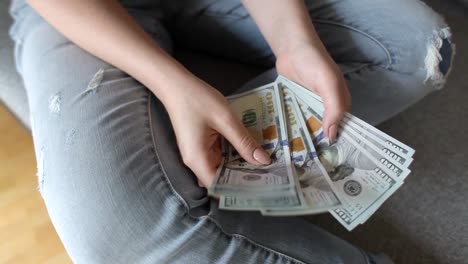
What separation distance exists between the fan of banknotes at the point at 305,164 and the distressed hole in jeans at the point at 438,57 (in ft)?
0.69

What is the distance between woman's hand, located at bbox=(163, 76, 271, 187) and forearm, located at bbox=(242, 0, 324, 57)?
20 centimetres

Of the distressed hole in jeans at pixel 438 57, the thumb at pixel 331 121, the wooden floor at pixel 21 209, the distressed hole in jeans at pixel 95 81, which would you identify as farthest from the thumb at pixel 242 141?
the wooden floor at pixel 21 209

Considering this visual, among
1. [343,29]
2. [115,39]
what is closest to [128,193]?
[115,39]

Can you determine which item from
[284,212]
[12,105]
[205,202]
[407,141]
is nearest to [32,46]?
[12,105]

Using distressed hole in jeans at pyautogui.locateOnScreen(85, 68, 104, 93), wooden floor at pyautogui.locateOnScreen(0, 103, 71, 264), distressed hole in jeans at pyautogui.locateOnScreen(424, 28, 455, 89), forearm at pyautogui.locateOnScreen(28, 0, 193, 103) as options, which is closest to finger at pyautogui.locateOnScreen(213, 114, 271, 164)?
forearm at pyautogui.locateOnScreen(28, 0, 193, 103)

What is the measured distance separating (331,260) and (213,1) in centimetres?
56

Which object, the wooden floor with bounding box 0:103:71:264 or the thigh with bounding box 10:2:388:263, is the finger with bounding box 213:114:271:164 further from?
the wooden floor with bounding box 0:103:71:264

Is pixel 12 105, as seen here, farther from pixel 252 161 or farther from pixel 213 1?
pixel 252 161

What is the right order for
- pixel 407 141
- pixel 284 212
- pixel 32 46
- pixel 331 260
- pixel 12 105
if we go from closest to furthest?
pixel 284 212, pixel 331 260, pixel 32 46, pixel 12 105, pixel 407 141

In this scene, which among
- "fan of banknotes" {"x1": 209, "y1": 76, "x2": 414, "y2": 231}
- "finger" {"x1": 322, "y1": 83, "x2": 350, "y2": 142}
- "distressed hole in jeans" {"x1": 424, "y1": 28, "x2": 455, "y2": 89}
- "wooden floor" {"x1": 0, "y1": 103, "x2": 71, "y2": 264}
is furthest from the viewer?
→ "wooden floor" {"x1": 0, "y1": 103, "x2": 71, "y2": 264}

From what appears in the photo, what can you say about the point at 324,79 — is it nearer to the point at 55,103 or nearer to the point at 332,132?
the point at 332,132

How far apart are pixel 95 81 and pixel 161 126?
13 cm

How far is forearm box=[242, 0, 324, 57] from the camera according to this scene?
784 millimetres

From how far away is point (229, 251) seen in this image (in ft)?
2.07
